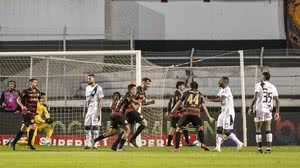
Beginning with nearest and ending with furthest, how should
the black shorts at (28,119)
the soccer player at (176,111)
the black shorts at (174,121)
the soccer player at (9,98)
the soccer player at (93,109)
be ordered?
the black shorts at (28,119)
the soccer player at (93,109)
the soccer player at (176,111)
the black shorts at (174,121)
the soccer player at (9,98)

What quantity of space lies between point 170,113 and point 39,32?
45.0 feet

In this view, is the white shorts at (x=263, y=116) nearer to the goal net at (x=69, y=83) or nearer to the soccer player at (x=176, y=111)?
the soccer player at (x=176, y=111)

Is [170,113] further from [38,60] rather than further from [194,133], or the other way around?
[38,60]

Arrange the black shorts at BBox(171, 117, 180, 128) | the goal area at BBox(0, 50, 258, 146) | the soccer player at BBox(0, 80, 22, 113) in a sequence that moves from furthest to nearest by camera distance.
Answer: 1. the goal area at BBox(0, 50, 258, 146)
2. the soccer player at BBox(0, 80, 22, 113)
3. the black shorts at BBox(171, 117, 180, 128)

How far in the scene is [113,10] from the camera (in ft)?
119

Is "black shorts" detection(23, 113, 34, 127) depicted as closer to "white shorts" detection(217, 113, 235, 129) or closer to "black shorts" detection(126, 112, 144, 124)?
"black shorts" detection(126, 112, 144, 124)

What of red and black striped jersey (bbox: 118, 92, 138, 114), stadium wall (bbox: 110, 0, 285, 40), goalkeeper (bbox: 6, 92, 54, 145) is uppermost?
stadium wall (bbox: 110, 0, 285, 40)

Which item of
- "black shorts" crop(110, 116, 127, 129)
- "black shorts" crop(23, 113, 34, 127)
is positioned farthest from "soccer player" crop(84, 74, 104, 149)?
"black shorts" crop(23, 113, 34, 127)

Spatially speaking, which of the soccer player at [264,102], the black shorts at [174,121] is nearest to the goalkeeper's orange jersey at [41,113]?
the black shorts at [174,121]

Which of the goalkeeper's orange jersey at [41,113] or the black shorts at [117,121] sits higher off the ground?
the goalkeeper's orange jersey at [41,113]

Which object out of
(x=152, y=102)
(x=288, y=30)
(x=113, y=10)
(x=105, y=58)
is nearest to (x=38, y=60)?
(x=105, y=58)

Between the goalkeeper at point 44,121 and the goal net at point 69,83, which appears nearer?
the goalkeeper at point 44,121

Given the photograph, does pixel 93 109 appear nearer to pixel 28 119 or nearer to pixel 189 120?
pixel 28 119

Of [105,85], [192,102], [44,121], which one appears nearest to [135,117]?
[192,102]
